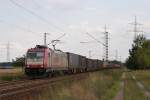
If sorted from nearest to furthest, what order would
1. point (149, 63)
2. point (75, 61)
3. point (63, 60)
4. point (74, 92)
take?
1. point (74, 92)
2. point (63, 60)
3. point (75, 61)
4. point (149, 63)

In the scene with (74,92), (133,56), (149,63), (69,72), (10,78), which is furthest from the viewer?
(133,56)

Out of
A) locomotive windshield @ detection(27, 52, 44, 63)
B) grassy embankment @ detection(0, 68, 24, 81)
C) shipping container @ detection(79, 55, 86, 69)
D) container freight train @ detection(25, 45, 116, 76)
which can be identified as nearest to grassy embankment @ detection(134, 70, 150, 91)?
shipping container @ detection(79, 55, 86, 69)

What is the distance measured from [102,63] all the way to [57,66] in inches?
2808

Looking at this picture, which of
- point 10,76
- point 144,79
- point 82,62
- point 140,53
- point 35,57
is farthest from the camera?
point 140,53

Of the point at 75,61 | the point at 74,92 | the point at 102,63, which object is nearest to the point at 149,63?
the point at 102,63

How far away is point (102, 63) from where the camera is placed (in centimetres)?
12312

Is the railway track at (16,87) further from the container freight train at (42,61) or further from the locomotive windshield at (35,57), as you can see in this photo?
the locomotive windshield at (35,57)

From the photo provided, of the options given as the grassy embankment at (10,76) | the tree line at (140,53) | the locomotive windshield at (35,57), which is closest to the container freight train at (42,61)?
the locomotive windshield at (35,57)

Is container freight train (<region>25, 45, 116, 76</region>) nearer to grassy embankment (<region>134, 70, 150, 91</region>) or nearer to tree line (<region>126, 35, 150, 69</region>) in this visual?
grassy embankment (<region>134, 70, 150, 91</region>)

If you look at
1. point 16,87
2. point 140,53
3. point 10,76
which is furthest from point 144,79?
point 140,53

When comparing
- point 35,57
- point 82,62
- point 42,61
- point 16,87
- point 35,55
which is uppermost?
point 35,55

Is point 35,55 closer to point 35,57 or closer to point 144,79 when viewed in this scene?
point 35,57

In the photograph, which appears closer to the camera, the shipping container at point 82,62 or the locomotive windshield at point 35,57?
the locomotive windshield at point 35,57

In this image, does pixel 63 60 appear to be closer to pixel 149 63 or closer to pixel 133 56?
pixel 149 63
